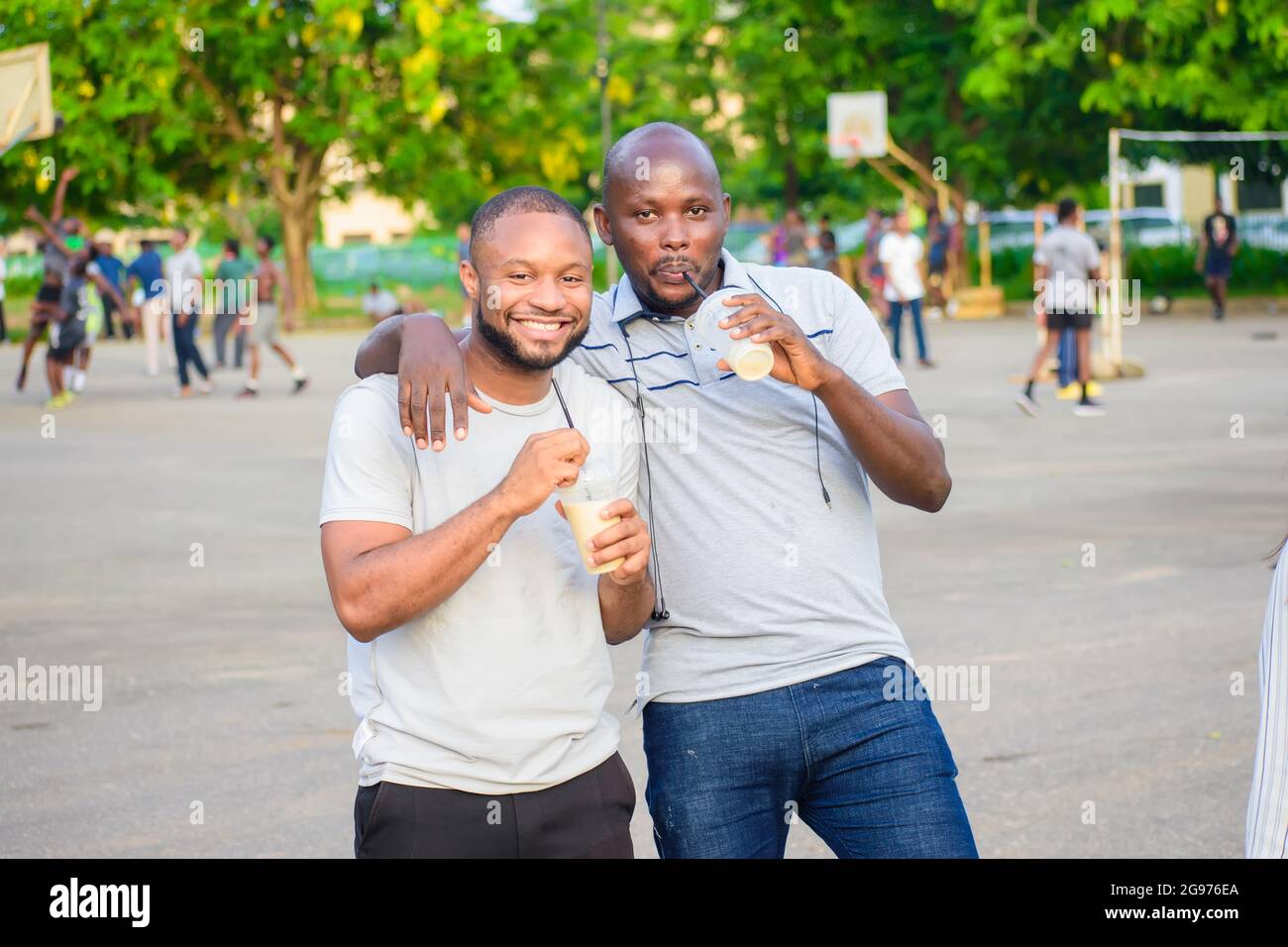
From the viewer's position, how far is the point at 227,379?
2394cm

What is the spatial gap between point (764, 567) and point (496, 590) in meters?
0.50

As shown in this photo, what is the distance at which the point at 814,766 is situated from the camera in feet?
10.0

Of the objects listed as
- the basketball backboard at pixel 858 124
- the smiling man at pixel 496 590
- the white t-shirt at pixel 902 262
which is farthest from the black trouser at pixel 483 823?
the basketball backboard at pixel 858 124

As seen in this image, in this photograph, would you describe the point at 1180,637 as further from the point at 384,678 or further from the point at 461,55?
the point at 461,55

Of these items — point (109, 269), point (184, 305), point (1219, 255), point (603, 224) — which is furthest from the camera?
point (109, 269)

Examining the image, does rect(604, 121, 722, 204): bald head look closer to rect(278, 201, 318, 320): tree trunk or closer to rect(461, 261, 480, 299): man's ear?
rect(461, 261, 480, 299): man's ear

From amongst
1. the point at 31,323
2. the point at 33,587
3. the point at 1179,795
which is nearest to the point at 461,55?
the point at 31,323

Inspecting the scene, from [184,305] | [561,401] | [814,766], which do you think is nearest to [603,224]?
[561,401]

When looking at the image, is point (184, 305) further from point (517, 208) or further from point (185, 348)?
point (517, 208)

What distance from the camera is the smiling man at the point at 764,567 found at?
119 inches

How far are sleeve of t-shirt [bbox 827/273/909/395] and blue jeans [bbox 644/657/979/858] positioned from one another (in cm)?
52

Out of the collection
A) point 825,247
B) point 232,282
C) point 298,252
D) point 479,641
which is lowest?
point 479,641

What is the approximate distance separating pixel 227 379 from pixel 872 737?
71.7 feet

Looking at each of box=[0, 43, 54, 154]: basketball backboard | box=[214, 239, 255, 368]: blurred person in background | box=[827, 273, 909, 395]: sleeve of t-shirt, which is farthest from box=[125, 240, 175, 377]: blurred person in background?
box=[827, 273, 909, 395]: sleeve of t-shirt
